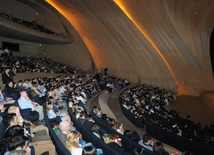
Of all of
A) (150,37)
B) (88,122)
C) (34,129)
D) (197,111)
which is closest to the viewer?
(34,129)

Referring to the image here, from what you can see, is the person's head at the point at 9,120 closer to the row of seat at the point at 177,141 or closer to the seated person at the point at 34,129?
the seated person at the point at 34,129

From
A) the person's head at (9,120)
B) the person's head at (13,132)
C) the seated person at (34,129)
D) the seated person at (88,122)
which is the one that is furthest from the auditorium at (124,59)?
the person's head at (13,132)

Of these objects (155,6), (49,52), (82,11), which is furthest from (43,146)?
(49,52)

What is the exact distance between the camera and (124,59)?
18.4m

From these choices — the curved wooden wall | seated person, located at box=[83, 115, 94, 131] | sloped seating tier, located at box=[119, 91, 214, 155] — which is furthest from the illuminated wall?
seated person, located at box=[83, 115, 94, 131]

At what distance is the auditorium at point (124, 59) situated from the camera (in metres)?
7.54

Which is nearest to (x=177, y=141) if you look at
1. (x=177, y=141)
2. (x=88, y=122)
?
(x=177, y=141)

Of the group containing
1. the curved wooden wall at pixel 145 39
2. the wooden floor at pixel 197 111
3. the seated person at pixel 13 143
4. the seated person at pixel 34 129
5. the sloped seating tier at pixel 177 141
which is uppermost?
the curved wooden wall at pixel 145 39

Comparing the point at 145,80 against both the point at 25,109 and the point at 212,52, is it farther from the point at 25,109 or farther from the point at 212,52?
the point at 25,109

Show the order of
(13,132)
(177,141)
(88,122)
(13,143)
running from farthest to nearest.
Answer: (177,141)
(88,122)
(13,132)
(13,143)

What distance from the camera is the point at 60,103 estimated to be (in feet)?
21.5

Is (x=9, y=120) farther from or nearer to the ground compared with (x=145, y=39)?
nearer to the ground

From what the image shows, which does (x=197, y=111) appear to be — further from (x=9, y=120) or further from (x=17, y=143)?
(x=17, y=143)

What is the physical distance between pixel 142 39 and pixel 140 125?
9.78 m
